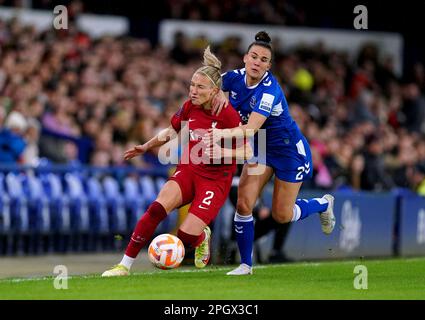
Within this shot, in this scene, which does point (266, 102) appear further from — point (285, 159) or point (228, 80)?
point (285, 159)

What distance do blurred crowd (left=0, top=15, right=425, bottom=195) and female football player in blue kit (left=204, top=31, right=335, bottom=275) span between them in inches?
239

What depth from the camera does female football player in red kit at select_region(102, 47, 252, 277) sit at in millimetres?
12547

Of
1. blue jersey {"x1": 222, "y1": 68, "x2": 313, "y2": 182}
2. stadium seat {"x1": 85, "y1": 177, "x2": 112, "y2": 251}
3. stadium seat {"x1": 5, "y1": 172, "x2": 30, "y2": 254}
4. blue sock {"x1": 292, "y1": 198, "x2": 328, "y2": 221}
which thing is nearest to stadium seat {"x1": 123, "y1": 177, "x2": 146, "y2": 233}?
Answer: stadium seat {"x1": 85, "y1": 177, "x2": 112, "y2": 251}

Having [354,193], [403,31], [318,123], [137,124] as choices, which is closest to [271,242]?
[354,193]

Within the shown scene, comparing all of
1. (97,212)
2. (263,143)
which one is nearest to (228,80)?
(263,143)

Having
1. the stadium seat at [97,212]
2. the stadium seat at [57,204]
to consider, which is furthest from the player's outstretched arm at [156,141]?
the stadium seat at [97,212]

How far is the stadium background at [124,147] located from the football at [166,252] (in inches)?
158

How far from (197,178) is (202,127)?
0.51 m

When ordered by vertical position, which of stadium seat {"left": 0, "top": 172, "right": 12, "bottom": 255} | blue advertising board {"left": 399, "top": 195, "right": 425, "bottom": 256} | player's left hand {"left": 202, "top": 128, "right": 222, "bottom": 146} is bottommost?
blue advertising board {"left": 399, "top": 195, "right": 425, "bottom": 256}

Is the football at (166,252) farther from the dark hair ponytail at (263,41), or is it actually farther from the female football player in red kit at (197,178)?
the dark hair ponytail at (263,41)

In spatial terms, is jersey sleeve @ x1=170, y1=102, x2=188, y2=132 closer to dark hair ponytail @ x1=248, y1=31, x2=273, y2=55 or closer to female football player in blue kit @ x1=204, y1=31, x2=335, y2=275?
female football player in blue kit @ x1=204, y1=31, x2=335, y2=275

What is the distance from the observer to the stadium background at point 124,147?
18828 millimetres
